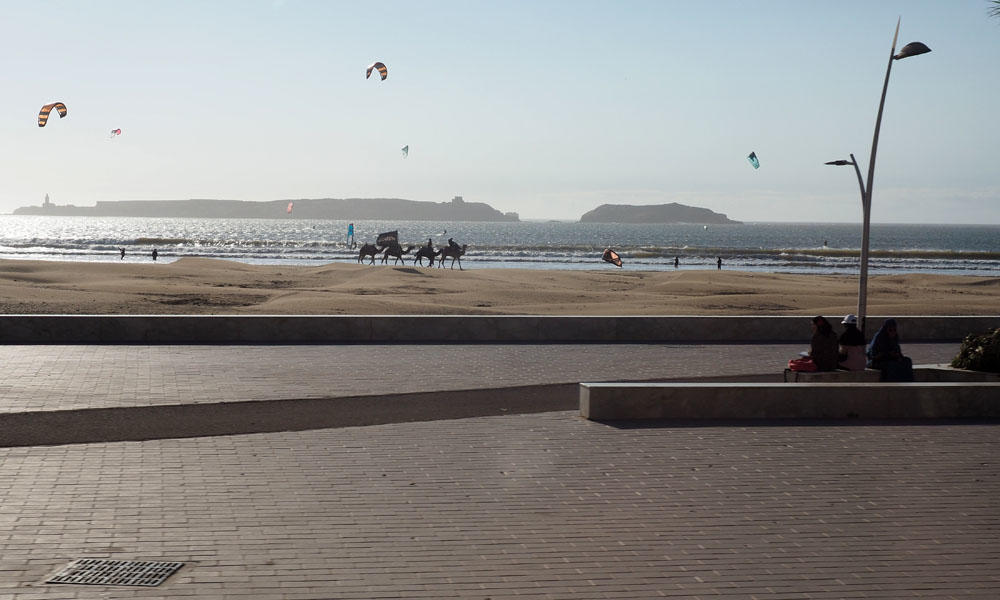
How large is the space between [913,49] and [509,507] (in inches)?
472

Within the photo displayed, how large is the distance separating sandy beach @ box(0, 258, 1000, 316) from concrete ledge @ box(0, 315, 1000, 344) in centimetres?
631

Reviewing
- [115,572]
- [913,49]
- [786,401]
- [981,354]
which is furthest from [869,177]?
[115,572]

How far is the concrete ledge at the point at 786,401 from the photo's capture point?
10164 mm

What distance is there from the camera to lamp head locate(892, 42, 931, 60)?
15703mm

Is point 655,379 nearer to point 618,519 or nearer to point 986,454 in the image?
point 986,454

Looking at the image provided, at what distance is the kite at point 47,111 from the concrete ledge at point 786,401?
34246 millimetres

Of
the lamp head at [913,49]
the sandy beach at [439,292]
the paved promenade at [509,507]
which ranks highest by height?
the lamp head at [913,49]

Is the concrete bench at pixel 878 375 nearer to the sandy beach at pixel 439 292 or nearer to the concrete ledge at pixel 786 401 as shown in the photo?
the concrete ledge at pixel 786 401

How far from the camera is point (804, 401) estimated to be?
1045cm

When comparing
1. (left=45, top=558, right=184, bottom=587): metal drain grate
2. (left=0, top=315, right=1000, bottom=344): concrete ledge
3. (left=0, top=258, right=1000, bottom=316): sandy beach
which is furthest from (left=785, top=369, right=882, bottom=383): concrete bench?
(left=0, top=258, right=1000, bottom=316): sandy beach

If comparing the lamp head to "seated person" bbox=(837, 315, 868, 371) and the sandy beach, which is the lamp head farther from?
the sandy beach

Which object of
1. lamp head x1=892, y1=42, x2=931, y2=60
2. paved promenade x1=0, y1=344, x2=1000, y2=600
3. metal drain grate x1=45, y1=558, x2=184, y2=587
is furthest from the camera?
lamp head x1=892, y1=42, x2=931, y2=60

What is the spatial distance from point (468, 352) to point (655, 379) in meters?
3.50

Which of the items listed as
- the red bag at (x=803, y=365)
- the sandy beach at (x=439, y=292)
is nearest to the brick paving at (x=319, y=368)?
the red bag at (x=803, y=365)
